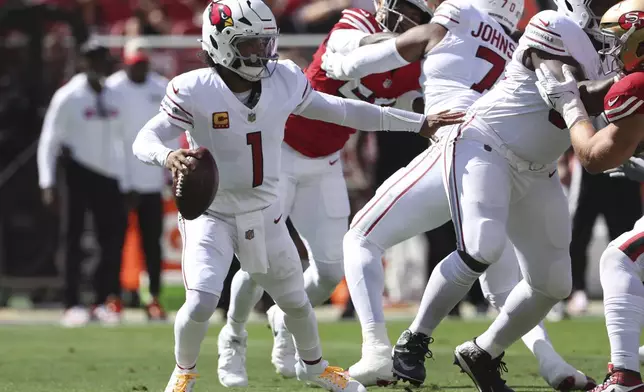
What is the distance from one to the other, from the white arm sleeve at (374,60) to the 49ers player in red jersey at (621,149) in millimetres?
1334

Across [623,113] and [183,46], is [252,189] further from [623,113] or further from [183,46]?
[183,46]

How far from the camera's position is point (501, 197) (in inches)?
223

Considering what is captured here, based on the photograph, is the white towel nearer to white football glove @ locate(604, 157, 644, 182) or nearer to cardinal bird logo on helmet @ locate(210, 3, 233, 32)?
cardinal bird logo on helmet @ locate(210, 3, 233, 32)

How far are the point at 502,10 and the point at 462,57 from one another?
14.2 inches

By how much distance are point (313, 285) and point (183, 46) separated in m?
6.25

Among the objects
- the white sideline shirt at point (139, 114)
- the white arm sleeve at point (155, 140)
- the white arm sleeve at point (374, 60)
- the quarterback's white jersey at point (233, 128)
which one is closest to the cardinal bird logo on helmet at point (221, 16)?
the quarterback's white jersey at point (233, 128)

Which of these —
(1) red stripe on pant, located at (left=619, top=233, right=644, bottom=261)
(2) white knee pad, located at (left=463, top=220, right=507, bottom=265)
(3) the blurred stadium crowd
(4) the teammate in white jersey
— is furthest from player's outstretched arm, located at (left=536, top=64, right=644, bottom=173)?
(3) the blurred stadium crowd

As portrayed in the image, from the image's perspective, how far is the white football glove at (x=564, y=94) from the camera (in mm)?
5273

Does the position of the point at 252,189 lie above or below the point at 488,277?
above

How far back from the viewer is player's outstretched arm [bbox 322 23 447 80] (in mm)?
6512

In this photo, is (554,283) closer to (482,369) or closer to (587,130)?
(482,369)

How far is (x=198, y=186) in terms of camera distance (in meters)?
5.26

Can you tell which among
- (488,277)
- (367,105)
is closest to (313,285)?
(488,277)

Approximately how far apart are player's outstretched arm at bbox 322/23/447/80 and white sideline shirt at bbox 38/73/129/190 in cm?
515
